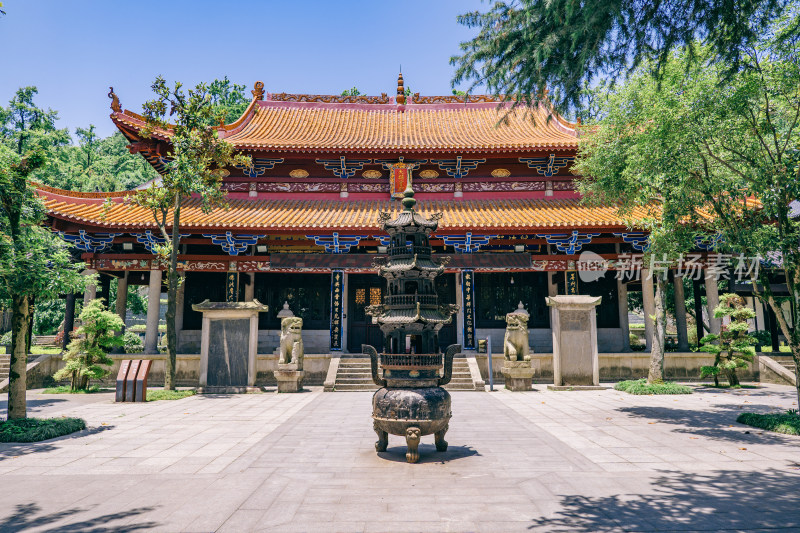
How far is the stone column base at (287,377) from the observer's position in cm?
1223

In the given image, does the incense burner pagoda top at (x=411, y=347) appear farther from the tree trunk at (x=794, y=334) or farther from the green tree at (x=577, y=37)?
the tree trunk at (x=794, y=334)

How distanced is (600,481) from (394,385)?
2.70 m

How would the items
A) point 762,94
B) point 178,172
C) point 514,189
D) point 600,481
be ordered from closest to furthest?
point 600,481
point 762,94
point 178,172
point 514,189

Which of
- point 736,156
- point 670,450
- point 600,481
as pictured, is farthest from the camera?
point 736,156

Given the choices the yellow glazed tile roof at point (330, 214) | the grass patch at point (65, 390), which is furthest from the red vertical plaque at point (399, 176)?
the grass patch at point (65, 390)

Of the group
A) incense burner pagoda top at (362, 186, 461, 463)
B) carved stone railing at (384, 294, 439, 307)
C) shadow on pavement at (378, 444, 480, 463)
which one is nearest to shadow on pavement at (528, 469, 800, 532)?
shadow on pavement at (378, 444, 480, 463)

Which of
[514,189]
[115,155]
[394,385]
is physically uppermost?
[115,155]

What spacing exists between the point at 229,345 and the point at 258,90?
12.9 metres

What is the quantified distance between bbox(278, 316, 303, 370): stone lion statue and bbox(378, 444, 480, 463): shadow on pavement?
6838 millimetres

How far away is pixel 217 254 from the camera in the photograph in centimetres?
1522

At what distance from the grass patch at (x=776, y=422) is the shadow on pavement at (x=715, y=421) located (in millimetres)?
135

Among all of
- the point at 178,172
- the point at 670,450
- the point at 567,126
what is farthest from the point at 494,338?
the point at 178,172

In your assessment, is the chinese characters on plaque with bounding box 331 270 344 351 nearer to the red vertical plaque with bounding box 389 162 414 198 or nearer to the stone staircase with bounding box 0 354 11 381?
the red vertical plaque with bounding box 389 162 414 198

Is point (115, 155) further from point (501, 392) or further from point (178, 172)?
point (501, 392)
